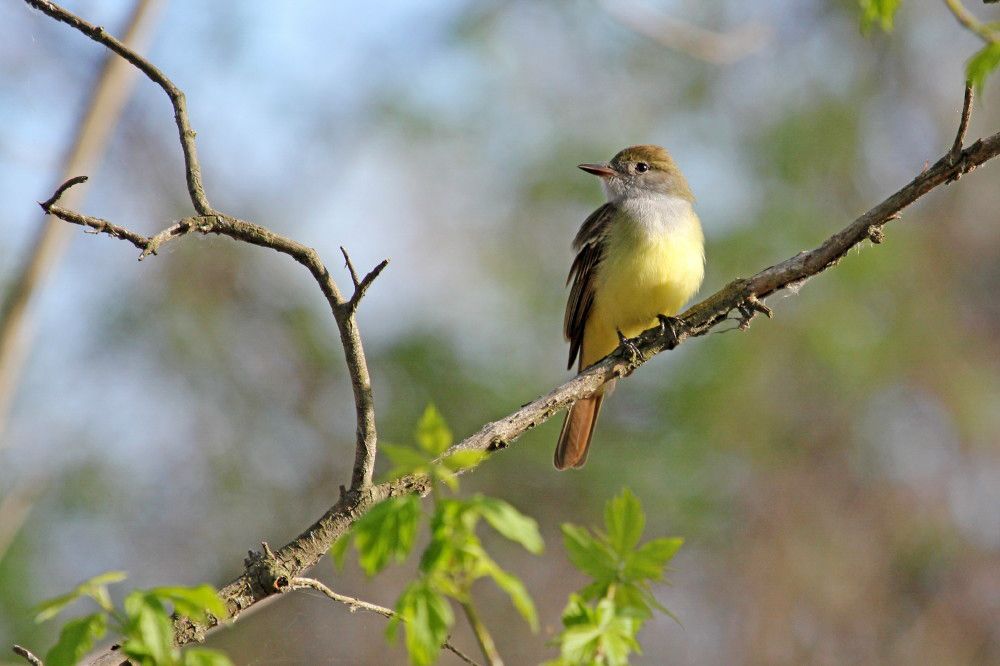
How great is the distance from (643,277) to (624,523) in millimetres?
3315

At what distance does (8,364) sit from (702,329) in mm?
2912

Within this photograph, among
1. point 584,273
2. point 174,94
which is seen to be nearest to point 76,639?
point 174,94

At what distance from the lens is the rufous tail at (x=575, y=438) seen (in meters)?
5.74

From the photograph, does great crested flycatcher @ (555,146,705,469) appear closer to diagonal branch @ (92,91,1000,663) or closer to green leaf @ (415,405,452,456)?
diagonal branch @ (92,91,1000,663)

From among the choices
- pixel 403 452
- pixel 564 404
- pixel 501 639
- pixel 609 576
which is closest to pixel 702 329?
pixel 564 404

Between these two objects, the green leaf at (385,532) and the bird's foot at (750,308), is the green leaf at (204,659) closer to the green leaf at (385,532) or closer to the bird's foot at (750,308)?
the green leaf at (385,532)

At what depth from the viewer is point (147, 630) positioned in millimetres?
1672

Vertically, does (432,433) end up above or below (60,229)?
below

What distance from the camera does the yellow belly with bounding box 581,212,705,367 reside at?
5.39 m

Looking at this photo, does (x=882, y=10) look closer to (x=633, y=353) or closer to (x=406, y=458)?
(x=633, y=353)

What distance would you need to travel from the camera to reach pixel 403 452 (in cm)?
171

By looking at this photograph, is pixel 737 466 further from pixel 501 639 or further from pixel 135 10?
pixel 135 10

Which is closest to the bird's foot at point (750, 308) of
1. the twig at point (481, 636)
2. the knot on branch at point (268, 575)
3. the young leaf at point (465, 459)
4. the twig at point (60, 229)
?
the knot on branch at point (268, 575)

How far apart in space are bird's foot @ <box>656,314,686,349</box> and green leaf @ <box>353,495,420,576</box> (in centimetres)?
210
